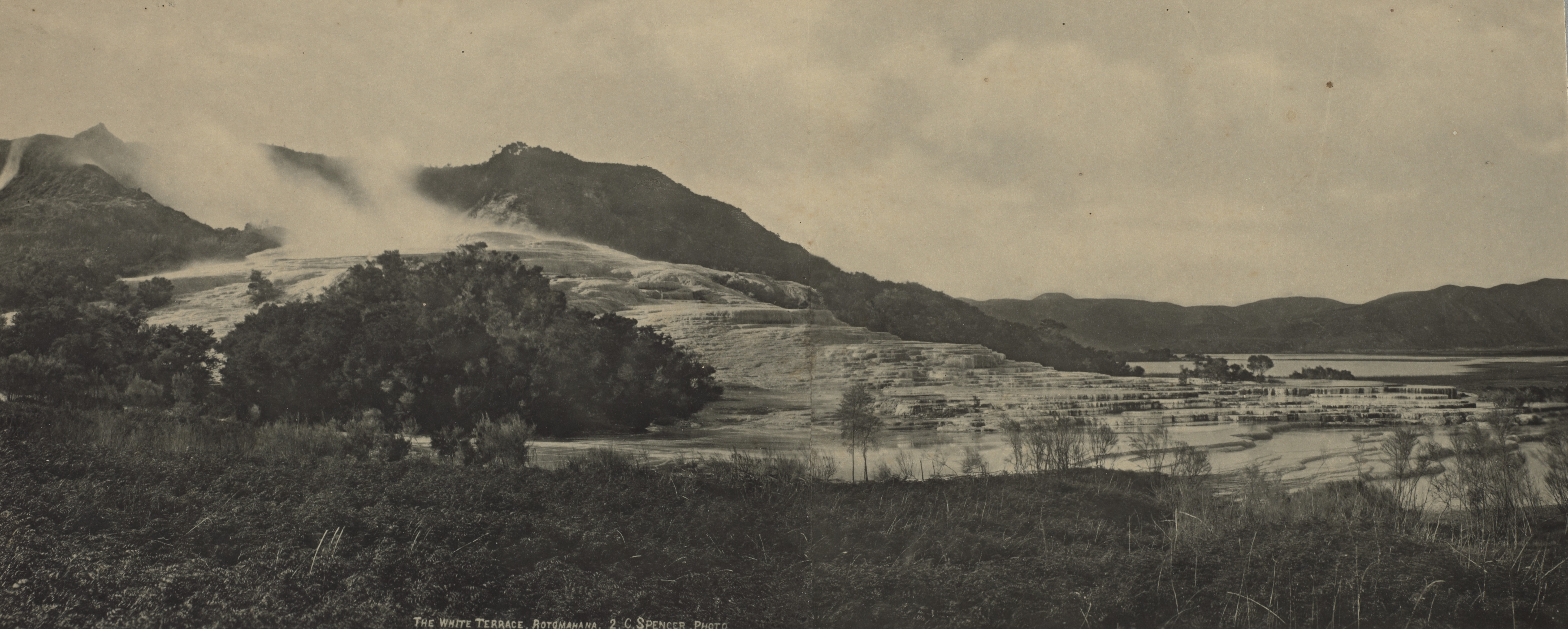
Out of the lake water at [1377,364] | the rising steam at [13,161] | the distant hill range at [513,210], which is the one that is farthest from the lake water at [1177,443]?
the rising steam at [13,161]

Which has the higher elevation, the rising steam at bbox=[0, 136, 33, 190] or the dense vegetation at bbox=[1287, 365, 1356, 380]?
the rising steam at bbox=[0, 136, 33, 190]

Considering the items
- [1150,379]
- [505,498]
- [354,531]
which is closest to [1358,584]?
[1150,379]

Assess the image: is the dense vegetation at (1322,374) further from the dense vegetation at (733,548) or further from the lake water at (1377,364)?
the dense vegetation at (733,548)

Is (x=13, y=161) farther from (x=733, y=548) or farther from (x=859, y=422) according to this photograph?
(x=859, y=422)

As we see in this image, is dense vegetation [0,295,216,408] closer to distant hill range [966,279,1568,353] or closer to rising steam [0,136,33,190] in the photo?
rising steam [0,136,33,190]

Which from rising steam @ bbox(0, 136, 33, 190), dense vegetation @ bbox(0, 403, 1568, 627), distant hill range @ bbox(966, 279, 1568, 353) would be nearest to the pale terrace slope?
distant hill range @ bbox(966, 279, 1568, 353)
